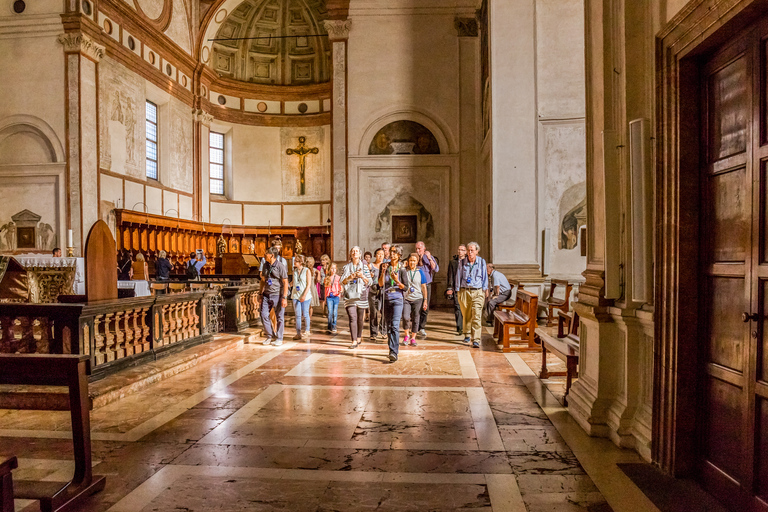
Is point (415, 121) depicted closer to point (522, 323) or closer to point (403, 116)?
point (403, 116)

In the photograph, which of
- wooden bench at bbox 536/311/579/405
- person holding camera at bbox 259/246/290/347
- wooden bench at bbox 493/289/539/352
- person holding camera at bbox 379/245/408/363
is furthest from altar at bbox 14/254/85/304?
wooden bench at bbox 536/311/579/405

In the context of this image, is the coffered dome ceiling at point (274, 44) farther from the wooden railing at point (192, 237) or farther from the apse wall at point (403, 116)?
the apse wall at point (403, 116)

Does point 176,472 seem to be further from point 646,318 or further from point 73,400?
point 646,318

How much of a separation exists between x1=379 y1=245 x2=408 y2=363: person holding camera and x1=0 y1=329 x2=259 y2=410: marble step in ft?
9.78

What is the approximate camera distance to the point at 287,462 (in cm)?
381

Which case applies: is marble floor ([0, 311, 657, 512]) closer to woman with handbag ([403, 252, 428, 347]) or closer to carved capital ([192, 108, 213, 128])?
woman with handbag ([403, 252, 428, 347])

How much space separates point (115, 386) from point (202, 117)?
1948cm

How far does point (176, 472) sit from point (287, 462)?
80cm

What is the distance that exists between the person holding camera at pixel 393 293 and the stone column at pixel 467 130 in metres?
9.26

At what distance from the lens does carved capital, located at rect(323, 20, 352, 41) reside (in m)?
17.4

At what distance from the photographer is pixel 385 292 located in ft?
25.9

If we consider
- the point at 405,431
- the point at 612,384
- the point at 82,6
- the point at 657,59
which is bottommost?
the point at 405,431

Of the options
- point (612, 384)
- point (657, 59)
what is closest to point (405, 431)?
point (612, 384)

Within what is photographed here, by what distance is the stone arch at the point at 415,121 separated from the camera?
1758cm
